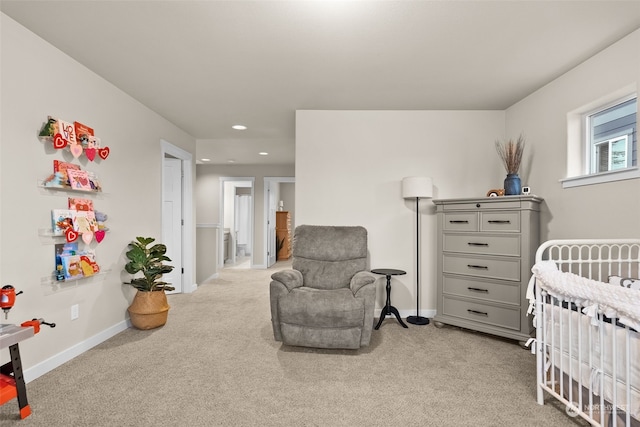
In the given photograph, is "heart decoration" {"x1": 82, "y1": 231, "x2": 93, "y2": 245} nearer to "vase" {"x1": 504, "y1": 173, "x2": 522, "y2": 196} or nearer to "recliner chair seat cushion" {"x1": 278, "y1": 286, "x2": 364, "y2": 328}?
"recliner chair seat cushion" {"x1": 278, "y1": 286, "x2": 364, "y2": 328}

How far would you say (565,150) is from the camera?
2.78m

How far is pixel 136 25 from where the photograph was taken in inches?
81.7

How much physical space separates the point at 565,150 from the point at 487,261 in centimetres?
111

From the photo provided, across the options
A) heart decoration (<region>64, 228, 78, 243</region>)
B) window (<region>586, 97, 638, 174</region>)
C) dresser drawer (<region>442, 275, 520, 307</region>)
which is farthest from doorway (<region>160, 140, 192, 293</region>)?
window (<region>586, 97, 638, 174</region>)

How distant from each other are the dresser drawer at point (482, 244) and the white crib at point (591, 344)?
0.88 meters

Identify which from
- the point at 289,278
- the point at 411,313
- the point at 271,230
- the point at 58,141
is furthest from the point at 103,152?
the point at 271,230

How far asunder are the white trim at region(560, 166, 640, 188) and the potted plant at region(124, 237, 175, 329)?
3594mm

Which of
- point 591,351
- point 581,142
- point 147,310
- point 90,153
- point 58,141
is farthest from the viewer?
point 147,310

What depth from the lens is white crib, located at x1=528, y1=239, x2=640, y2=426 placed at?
4.41ft

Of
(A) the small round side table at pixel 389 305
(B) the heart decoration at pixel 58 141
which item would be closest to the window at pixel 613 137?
(A) the small round side table at pixel 389 305

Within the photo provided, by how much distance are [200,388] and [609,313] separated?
217 cm

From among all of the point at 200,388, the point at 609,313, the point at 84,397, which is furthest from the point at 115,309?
the point at 609,313

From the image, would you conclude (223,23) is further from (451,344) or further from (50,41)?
(451,344)

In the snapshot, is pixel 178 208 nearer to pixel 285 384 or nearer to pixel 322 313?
pixel 322 313
